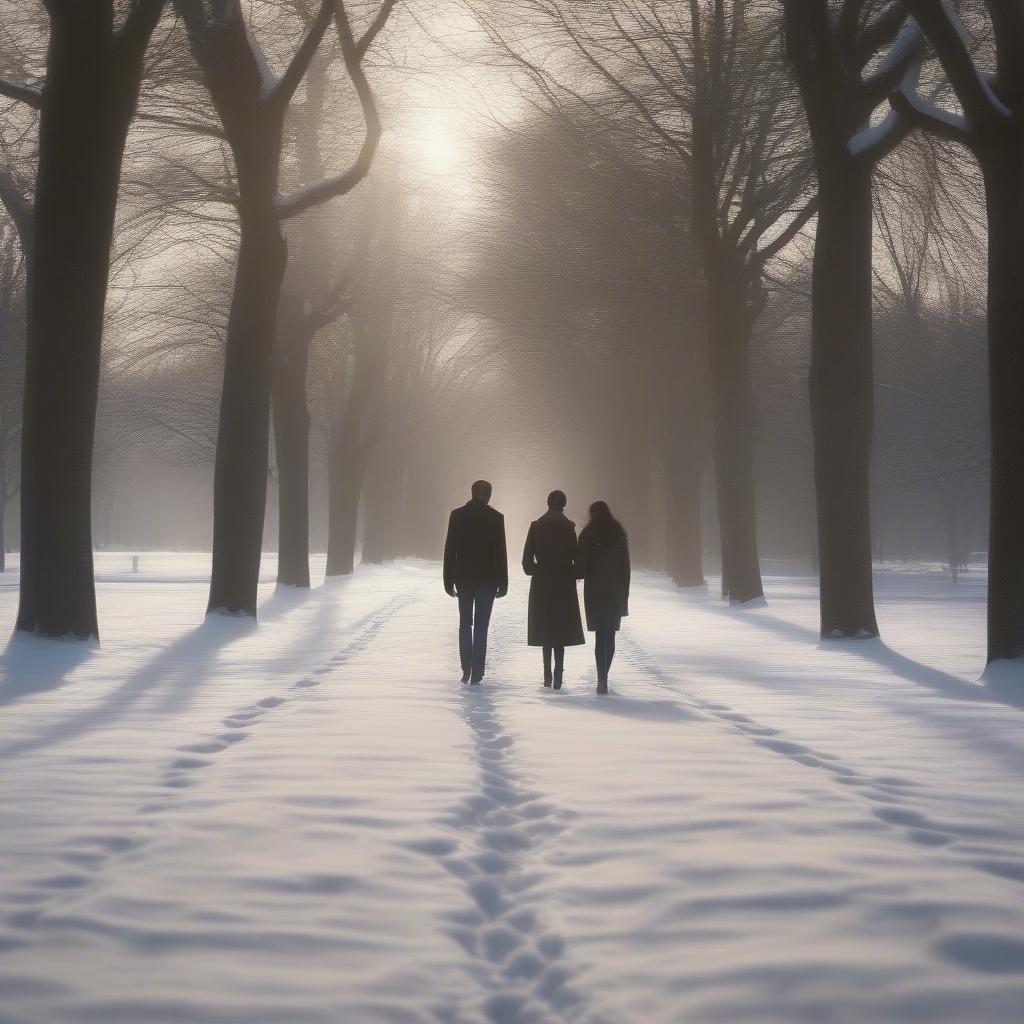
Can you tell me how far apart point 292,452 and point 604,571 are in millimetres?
17105

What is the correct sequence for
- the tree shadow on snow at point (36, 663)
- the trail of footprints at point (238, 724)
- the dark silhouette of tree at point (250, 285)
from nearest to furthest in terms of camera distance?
the trail of footprints at point (238, 724)
the tree shadow on snow at point (36, 663)
the dark silhouette of tree at point (250, 285)

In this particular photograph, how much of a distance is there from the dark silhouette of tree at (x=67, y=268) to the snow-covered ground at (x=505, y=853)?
8.61ft

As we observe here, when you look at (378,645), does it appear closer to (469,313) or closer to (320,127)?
(320,127)

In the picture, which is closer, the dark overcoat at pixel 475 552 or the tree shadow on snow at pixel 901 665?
the tree shadow on snow at pixel 901 665

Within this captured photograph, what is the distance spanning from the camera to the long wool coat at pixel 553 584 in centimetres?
1210

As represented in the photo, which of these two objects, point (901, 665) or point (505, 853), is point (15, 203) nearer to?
point (901, 665)

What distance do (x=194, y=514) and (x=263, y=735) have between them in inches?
3967

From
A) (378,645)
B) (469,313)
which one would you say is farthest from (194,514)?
(378,645)

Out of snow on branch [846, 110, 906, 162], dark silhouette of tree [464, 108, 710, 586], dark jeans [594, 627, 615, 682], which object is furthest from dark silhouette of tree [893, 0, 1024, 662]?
dark silhouette of tree [464, 108, 710, 586]

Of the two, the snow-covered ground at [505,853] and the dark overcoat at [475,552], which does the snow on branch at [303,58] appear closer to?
the dark overcoat at [475,552]

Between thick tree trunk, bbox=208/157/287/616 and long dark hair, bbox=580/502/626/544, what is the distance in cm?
725

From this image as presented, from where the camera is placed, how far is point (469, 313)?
121ft

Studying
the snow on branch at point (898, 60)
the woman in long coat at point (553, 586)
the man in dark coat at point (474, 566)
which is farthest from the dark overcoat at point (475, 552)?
the snow on branch at point (898, 60)

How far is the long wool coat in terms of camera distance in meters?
12.1
